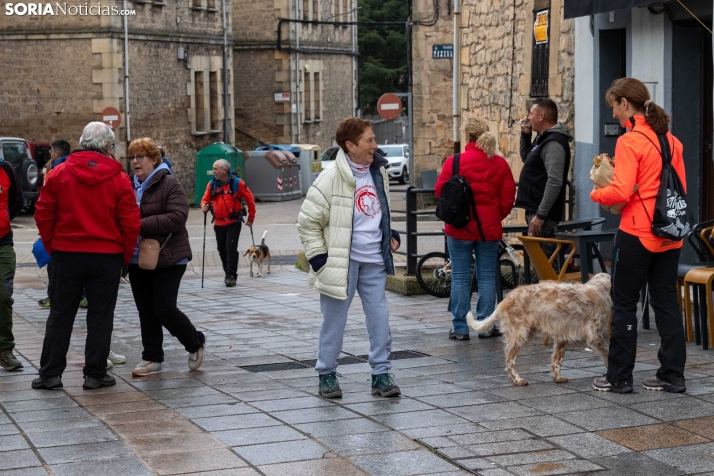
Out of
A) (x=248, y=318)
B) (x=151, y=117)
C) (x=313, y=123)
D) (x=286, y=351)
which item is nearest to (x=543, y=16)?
(x=248, y=318)

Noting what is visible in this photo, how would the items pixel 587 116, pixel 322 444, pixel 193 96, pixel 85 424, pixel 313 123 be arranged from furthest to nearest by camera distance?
pixel 313 123
pixel 193 96
pixel 587 116
pixel 85 424
pixel 322 444

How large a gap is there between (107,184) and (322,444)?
8.30 ft

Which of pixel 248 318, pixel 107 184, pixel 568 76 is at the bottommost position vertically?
Answer: pixel 248 318

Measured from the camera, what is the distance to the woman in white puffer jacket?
6809 mm

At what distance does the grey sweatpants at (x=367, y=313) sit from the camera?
6.98 m

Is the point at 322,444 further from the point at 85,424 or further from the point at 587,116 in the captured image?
the point at 587,116

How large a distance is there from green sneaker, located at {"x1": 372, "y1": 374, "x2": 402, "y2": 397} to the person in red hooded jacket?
212cm

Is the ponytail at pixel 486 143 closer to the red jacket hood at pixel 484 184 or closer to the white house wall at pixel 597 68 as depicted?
the red jacket hood at pixel 484 184

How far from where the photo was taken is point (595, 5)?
10812mm

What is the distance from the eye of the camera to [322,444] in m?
5.86

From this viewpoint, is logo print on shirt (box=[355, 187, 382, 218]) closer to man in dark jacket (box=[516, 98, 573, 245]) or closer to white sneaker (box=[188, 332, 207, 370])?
white sneaker (box=[188, 332, 207, 370])

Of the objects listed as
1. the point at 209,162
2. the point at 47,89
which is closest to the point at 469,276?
the point at 209,162

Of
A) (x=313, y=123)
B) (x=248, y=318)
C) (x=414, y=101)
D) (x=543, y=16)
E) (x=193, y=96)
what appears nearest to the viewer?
(x=248, y=318)

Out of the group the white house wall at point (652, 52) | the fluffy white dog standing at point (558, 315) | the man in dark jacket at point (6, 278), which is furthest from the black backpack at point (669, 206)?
the man in dark jacket at point (6, 278)
